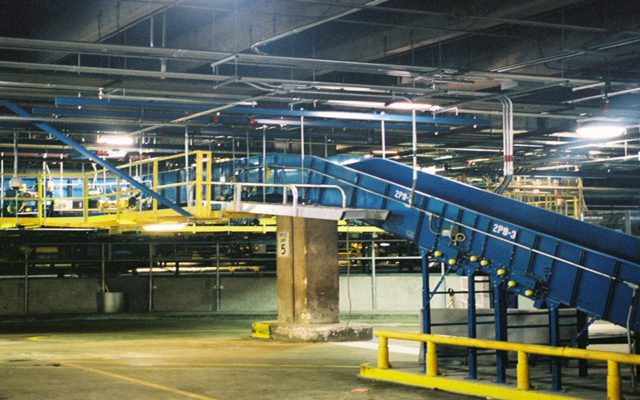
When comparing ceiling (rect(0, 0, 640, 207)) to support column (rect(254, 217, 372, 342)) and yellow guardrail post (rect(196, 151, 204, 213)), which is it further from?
support column (rect(254, 217, 372, 342))

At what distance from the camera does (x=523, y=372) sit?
42.5 feet

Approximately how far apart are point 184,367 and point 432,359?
558cm

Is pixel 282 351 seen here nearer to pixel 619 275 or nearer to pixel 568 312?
pixel 568 312

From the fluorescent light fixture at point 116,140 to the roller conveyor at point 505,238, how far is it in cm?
726

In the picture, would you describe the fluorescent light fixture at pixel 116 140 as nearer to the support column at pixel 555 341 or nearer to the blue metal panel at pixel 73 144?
the blue metal panel at pixel 73 144

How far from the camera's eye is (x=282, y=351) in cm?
2078

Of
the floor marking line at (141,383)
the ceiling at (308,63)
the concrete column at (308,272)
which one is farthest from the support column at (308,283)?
the floor marking line at (141,383)

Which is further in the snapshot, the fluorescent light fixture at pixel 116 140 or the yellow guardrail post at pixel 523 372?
the fluorescent light fixture at pixel 116 140

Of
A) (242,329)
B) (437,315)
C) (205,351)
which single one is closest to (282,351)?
(205,351)

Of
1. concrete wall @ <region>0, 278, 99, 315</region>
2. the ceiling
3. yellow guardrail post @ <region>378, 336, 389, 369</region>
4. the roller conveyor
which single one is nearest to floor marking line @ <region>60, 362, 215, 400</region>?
yellow guardrail post @ <region>378, 336, 389, 369</region>

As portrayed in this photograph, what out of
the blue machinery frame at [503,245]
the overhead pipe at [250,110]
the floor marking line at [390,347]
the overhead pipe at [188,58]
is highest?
the overhead pipe at [188,58]

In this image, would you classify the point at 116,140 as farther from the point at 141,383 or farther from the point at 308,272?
the point at 141,383

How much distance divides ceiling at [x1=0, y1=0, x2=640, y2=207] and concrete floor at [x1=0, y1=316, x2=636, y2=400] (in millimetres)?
5036

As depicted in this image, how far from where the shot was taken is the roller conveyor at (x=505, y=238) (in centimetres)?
1310
